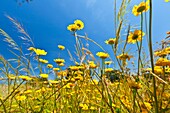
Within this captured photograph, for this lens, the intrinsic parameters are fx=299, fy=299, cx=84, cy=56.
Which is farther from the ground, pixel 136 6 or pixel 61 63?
pixel 136 6

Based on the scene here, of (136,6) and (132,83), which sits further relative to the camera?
(136,6)

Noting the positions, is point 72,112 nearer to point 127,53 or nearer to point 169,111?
point 127,53

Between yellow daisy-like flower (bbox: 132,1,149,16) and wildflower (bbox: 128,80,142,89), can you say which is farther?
yellow daisy-like flower (bbox: 132,1,149,16)

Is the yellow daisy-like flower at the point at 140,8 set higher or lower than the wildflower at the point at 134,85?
higher

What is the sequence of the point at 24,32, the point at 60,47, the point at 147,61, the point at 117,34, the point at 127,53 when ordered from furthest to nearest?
1. the point at 60,47
2. the point at 24,32
3. the point at 147,61
4. the point at 127,53
5. the point at 117,34

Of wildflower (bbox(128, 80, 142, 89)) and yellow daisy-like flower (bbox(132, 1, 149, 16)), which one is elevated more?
yellow daisy-like flower (bbox(132, 1, 149, 16))

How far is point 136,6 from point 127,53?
214 mm

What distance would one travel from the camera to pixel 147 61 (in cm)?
144

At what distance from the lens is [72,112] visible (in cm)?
198

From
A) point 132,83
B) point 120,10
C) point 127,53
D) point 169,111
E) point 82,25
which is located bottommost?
point 169,111

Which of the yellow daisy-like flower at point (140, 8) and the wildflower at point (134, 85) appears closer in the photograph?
the wildflower at point (134, 85)

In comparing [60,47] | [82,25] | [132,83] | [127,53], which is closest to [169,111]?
[132,83]

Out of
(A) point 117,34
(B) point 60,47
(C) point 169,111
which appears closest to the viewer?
(A) point 117,34

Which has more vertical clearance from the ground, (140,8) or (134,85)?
(140,8)
